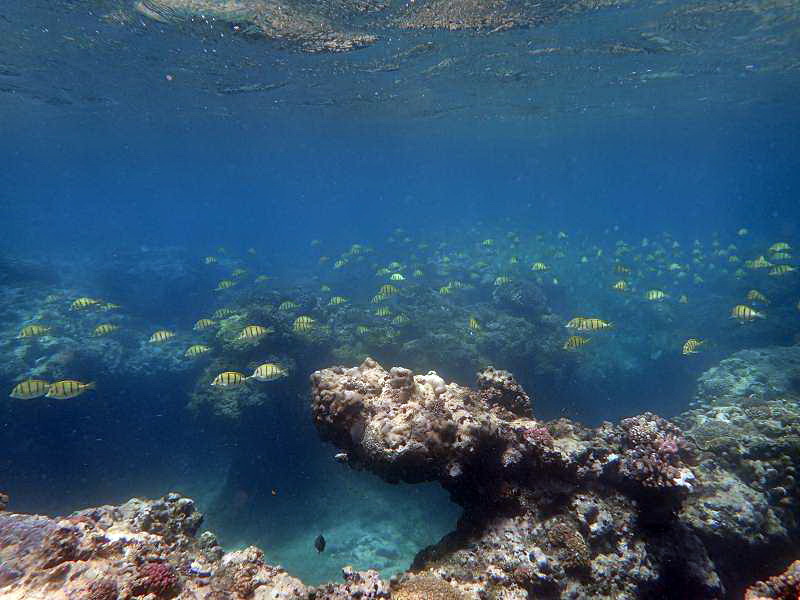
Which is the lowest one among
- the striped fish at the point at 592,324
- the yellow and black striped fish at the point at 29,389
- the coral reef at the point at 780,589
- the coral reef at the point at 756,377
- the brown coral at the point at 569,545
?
the coral reef at the point at 756,377

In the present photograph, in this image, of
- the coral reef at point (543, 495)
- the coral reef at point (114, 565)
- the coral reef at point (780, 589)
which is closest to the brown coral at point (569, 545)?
the coral reef at point (543, 495)

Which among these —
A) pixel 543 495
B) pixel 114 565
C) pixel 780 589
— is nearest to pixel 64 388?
pixel 114 565

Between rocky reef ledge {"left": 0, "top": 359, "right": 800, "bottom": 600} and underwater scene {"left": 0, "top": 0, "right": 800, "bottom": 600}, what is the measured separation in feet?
0.10

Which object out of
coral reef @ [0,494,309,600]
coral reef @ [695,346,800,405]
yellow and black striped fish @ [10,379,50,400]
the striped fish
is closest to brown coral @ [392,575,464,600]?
coral reef @ [0,494,309,600]

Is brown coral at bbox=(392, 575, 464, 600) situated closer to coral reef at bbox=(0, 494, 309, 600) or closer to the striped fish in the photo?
coral reef at bbox=(0, 494, 309, 600)

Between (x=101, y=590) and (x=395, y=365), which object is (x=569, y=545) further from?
(x=395, y=365)

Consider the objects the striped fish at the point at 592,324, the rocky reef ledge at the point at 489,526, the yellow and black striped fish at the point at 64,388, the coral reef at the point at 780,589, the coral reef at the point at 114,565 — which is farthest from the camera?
the striped fish at the point at 592,324

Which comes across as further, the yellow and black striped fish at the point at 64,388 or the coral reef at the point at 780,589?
the yellow and black striped fish at the point at 64,388

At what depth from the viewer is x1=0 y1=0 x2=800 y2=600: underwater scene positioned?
4.55 meters

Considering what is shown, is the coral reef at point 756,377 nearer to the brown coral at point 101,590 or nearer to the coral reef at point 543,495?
the coral reef at point 543,495

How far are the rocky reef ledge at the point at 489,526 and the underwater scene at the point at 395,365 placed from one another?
0.03m

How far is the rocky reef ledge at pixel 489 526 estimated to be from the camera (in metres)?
3.61

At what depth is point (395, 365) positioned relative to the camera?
13586mm

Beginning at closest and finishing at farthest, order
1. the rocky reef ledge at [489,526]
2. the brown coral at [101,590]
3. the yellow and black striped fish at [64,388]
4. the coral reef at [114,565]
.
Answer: the brown coral at [101,590]
the coral reef at [114,565]
the rocky reef ledge at [489,526]
the yellow and black striped fish at [64,388]
